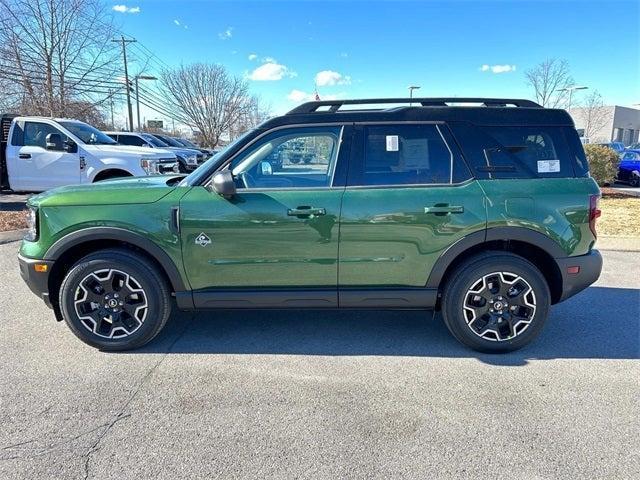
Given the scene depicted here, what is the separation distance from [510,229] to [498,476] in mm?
1793

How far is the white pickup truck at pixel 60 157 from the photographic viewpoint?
8.72 metres

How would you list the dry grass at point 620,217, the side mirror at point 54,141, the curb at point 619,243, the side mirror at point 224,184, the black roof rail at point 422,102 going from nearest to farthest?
the side mirror at point 224,184 → the black roof rail at point 422,102 → the curb at point 619,243 → the dry grass at point 620,217 → the side mirror at point 54,141

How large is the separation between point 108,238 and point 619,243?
7530 mm

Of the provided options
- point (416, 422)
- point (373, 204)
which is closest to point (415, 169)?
point (373, 204)

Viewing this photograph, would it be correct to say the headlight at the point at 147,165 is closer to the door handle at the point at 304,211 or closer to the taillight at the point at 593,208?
the door handle at the point at 304,211

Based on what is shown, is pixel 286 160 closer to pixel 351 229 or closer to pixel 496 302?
pixel 351 229

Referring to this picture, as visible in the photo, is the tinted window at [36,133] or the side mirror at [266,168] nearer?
the side mirror at [266,168]

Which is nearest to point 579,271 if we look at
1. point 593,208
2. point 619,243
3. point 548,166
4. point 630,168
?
point 593,208

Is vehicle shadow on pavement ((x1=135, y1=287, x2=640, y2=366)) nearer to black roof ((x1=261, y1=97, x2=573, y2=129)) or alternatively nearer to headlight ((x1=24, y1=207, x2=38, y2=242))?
headlight ((x1=24, y1=207, x2=38, y2=242))

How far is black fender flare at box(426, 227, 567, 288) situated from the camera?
3.26 metres

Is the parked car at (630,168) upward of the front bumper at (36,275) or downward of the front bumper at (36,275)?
→ upward

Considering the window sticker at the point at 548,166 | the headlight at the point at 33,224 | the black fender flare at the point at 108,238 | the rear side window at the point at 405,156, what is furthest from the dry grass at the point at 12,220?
the window sticker at the point at 548,166

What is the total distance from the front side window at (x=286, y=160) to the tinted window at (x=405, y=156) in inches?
9.9

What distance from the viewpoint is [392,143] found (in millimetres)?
3324
